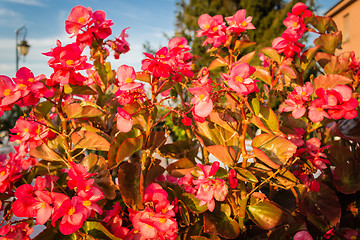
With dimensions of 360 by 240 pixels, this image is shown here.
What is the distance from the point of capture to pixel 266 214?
552 mm

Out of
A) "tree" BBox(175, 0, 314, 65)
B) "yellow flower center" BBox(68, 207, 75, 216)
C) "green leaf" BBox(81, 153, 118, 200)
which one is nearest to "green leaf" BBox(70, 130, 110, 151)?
"green leaf" BBox(81, 153, 118, 200)

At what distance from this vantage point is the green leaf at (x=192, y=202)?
57 cm

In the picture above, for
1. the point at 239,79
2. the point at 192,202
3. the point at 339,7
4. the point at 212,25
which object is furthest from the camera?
the point at 339,7

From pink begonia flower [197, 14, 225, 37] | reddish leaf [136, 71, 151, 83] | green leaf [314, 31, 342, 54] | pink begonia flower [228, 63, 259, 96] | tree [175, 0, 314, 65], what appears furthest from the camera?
tree [175, 0, 314, 65]

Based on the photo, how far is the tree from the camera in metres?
7.85

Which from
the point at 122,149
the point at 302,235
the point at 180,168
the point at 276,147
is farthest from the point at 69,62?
the point at 302,235

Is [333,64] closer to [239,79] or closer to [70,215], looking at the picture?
[239,79]

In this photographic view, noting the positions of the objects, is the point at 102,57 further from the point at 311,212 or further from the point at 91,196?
the point at 311,212

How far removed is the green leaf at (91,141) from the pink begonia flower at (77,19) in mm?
224

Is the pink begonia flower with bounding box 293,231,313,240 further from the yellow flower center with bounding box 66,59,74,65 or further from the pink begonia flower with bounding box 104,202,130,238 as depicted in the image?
the yellow flower center with bounding box 66,59,74,65

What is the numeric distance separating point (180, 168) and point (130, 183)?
107 millimetres

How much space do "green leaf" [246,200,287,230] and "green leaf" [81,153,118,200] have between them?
0.90 ft

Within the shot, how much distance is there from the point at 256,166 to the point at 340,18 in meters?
11.2

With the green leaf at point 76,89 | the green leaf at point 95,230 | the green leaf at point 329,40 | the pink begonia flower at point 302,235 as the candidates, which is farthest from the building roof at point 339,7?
the green leaf at point 95,230
